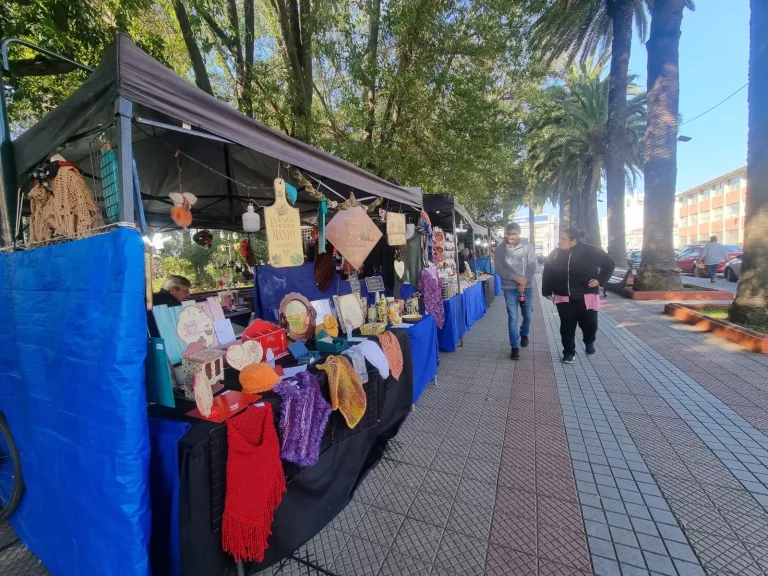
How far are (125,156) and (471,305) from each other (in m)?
6.24

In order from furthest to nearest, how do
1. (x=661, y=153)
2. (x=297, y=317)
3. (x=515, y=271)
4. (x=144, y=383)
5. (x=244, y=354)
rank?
(x=661, y=153) < (x=515, y=271) < (x=297, y=317) < (x=244, y=354) < (x=144, y=383)

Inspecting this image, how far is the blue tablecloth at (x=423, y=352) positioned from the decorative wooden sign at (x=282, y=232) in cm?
136

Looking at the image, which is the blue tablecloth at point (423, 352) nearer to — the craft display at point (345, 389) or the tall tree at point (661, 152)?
the craft display at point (345, 389)

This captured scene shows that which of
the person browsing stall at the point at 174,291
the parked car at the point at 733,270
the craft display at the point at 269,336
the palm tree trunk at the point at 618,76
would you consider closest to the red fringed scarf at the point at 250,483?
the craft display at the point at 269,336

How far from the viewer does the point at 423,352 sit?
3.54 metres

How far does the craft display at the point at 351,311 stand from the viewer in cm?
287

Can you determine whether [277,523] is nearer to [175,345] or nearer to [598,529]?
[175,345]

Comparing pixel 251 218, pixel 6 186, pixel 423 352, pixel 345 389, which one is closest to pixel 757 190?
pixel 423 352

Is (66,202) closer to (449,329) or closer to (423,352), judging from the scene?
(423,352)

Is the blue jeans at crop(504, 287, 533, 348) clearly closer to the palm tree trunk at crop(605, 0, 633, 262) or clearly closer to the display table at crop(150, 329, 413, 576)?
the display table at crop(150, 329, 413, 576)

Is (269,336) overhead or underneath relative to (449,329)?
overhead

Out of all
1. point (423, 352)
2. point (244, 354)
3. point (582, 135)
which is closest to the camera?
point (244, 354)

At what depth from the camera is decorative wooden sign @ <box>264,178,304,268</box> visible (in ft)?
6.96

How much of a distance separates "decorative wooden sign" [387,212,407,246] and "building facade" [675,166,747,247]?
123 feet
